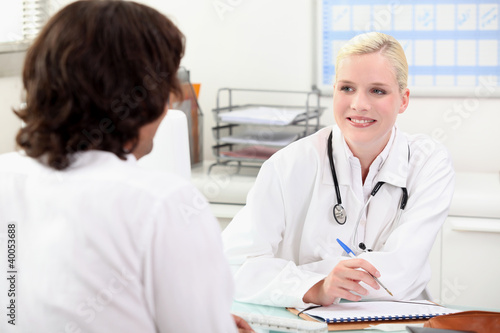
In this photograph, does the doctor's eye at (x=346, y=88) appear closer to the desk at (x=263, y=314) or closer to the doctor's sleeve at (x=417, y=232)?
the doctor's sleeve at (x=417, y=232)

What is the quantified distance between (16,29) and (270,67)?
121 centimetres

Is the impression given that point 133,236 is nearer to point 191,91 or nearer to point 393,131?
point 393,131

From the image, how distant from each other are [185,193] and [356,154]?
107 centimetres

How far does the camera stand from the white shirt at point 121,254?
0.87m

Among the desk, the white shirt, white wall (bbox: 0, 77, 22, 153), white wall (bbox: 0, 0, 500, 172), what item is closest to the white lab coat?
the desk

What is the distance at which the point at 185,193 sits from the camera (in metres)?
0.89

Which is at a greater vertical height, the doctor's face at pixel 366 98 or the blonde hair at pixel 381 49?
the blonde hair at pixel 381 49

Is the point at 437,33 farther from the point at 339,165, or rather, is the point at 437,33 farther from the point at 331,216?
the point at 331,216

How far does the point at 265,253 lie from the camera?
1746 mm

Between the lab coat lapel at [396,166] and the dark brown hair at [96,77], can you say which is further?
the lab coat lapel at [396,166]

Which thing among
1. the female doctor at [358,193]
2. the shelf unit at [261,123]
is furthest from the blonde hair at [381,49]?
the shelf unit at [261,123]

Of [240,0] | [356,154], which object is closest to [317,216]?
[356,154]

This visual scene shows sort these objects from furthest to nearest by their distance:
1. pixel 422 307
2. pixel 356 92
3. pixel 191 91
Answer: pixel 191 91, pixel 356 92, pixel 422 307

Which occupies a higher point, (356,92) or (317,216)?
(356,92)
